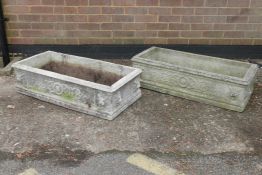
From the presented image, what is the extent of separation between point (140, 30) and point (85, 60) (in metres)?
1.26

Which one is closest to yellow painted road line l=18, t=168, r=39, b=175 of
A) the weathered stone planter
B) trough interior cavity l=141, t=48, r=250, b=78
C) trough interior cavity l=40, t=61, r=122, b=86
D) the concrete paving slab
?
the concrete paving slab

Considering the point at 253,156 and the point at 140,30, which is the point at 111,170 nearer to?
the point at 253,156

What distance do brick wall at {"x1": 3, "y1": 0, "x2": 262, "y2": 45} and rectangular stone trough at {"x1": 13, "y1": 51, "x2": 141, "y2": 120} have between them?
35.8 inches

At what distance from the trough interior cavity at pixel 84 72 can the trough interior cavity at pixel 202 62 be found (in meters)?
0.59

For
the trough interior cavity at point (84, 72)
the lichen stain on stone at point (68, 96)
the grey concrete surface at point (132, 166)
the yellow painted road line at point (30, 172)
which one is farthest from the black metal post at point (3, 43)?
the yellow painted road line at point (30, 172)

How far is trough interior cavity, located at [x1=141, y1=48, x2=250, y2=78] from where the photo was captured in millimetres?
4781

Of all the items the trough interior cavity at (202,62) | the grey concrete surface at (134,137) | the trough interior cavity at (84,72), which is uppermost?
the trough interior cavity at (202,62)

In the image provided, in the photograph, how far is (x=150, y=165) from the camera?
351cm

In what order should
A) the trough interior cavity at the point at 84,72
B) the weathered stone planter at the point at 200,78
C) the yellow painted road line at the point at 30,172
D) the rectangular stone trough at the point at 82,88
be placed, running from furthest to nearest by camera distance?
1. the trough interior cavity at the point at 84,72
2. the weathered stone planter at the point at 200,78
3. the rectangular stone trough at the point at 82,88
4. the yellow painted road line at the point at 30,172

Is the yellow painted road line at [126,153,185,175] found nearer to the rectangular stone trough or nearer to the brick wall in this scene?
the rectangular stone trough

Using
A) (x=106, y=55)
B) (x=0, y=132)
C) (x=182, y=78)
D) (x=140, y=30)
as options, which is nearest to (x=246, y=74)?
(x=182, y=78)

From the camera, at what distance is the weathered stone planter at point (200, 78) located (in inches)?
171

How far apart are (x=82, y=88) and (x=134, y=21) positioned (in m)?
1.88

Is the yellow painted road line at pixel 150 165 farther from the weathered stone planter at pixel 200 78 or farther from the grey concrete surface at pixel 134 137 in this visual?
the weathered stone planter at pixel 200 78
